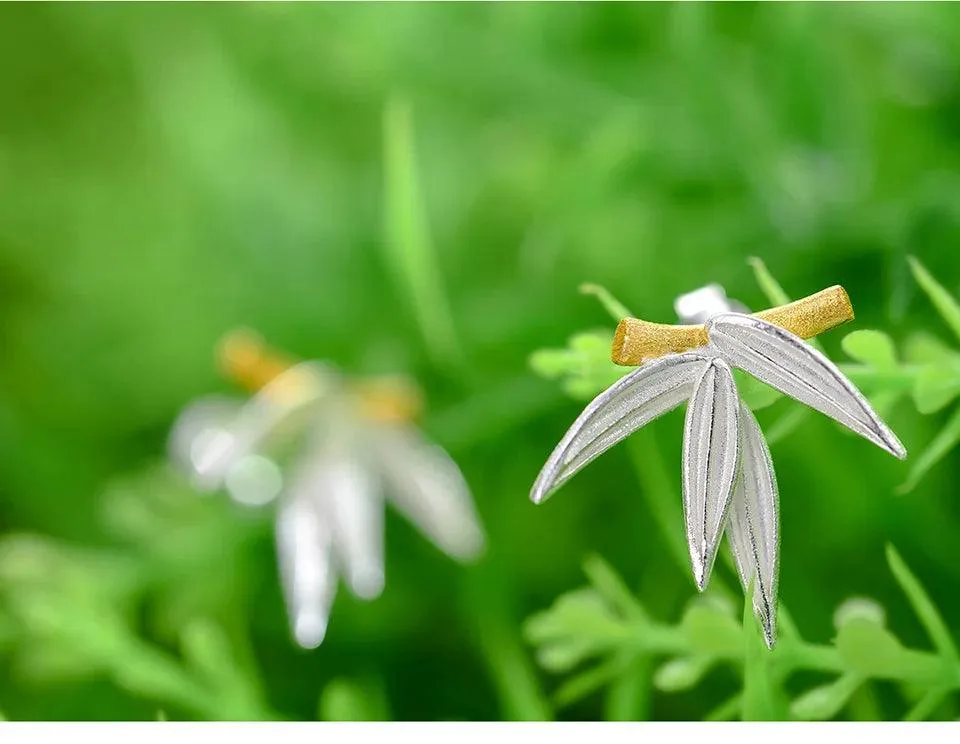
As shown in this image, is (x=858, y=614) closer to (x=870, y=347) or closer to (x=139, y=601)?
(x=870, y=347)

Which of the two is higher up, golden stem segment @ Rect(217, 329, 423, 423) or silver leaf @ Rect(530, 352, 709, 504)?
golden stem segment @ Rect(217, 329, 423, 423)

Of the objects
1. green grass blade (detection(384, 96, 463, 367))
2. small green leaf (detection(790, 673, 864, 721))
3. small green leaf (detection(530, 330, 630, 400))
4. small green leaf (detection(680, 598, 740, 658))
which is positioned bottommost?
small green leaf (detection(790, 673, 864, 721))

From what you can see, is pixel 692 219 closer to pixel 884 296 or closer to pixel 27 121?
pixel 884 296

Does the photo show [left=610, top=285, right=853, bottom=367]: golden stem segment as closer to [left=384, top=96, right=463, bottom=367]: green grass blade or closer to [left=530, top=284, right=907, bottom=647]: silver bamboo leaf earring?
[left=530, top=284, right=907, bottom=647]: silver bamboo leaf earring

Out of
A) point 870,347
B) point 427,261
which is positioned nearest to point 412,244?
point 427,261

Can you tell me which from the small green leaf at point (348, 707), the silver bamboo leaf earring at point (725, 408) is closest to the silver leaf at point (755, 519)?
the silver bamboo leaf earring at point (725, 408)

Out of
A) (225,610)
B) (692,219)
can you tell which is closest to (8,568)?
(225,610)

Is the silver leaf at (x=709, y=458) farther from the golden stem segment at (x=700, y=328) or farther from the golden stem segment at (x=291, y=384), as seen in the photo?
the golden stem segment at (x=291, y=384)

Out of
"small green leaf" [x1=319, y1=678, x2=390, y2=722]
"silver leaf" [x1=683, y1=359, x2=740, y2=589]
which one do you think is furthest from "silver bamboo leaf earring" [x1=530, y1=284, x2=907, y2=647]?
"small green leaf" [x1=319, y1=678, x2=390, y2=722]

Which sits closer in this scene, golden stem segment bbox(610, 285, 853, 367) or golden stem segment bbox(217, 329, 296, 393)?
golden stem segment bbox(610, 285, 853, 367)
